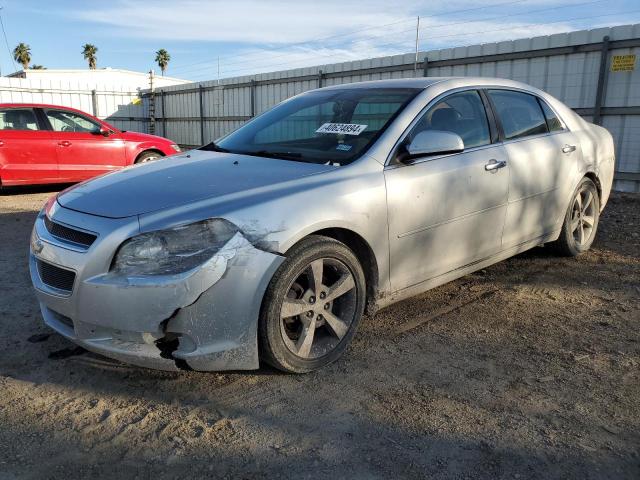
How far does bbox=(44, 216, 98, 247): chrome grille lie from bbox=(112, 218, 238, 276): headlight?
0.72 ft

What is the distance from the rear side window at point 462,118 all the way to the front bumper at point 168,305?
1.63m

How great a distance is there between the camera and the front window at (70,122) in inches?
358

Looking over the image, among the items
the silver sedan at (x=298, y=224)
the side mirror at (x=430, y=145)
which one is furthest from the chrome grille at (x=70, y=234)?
the side mirror at (x=430, y=145)

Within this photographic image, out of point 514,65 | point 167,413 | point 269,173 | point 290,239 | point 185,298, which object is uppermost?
point 514,65

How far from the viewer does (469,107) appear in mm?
3932

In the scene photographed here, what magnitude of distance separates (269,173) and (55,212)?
1191mm

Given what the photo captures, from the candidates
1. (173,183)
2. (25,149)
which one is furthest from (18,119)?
(173,183)

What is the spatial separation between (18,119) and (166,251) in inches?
307

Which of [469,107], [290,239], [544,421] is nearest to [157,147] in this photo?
[469,107]

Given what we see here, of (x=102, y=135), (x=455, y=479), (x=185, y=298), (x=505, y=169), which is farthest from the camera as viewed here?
(x=102, y=135)

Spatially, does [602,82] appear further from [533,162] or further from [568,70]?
[533,162]

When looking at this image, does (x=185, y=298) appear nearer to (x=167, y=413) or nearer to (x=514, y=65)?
(x=167, y=413)

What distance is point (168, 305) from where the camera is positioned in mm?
2480

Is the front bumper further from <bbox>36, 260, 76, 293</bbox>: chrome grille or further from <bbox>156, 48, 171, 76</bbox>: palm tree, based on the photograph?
<bbox>156, 48, 171, 76</bbox>: palm tree
